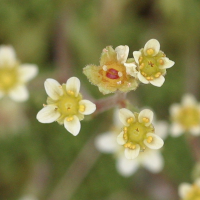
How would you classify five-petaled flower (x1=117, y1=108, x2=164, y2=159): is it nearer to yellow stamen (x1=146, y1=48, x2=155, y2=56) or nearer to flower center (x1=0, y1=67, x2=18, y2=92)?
yellow stamen (x1=146, y1=48, x2=155, y2=56)

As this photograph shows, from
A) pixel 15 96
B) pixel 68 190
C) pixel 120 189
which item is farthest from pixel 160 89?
pixel 15 96

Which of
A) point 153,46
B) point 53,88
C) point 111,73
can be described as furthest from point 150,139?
point 53,88

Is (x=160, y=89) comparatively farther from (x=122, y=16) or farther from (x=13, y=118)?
(x=13, y=118)

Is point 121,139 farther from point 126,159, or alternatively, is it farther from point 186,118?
point 126,159

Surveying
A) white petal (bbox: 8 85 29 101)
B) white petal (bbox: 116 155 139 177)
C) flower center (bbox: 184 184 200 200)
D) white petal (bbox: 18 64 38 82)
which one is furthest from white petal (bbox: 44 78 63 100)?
white petal (bbox: 116 155 139 177)

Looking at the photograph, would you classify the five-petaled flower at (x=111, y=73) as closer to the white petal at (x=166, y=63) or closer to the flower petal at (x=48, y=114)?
the white petal at (x=166, y=63)

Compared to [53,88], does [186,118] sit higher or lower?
higher

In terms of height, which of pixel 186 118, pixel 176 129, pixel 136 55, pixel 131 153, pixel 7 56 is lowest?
pixel 131 153
